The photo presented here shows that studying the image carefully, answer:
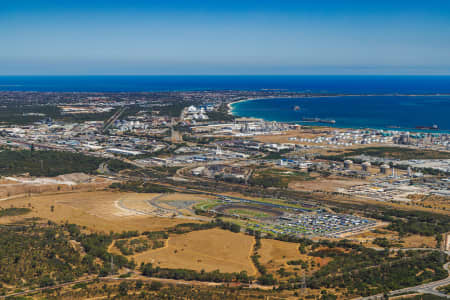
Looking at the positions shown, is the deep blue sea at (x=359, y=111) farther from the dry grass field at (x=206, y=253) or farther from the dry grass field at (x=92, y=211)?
the dry grass field at (x=206, y=253)

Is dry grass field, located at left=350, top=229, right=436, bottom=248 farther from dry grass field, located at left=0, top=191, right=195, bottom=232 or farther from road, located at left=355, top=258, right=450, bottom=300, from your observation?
dry grass field, located at left=0, top=191, right=195, bottom=232

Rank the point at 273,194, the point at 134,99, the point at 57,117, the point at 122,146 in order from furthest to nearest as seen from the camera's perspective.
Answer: the point at 134,99 < the point at 57,117 < the point at 122,146 < the point at 273,194

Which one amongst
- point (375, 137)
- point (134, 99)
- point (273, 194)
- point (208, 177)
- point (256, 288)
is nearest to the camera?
point (256, 288)

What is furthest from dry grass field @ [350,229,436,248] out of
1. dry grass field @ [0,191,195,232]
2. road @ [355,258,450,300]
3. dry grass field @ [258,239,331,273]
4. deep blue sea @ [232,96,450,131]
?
deep blue sea @ [232,96,450,131]

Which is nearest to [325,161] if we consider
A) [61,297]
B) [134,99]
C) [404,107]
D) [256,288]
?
[256,288]

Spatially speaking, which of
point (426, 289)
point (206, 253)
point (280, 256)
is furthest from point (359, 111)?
point (426, 289)

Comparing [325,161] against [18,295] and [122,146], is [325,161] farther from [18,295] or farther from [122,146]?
[18,295]

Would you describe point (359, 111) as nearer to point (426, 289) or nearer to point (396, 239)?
point (396, 239)
